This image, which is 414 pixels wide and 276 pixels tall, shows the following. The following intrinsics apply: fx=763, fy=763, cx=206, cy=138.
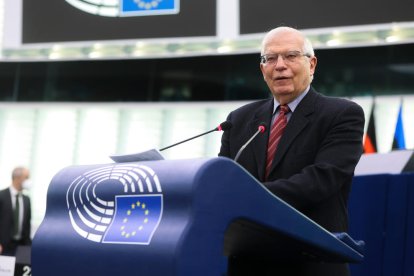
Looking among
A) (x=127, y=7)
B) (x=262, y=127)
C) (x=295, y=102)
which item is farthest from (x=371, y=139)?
(x=262, y=127)

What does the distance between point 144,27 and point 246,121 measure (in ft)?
22.3

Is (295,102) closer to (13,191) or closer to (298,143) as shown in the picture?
(298,143)

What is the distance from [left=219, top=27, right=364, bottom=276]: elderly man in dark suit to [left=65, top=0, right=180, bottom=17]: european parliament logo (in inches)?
258

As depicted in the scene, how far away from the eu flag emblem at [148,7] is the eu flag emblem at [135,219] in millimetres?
7221

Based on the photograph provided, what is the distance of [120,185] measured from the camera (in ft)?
5.61

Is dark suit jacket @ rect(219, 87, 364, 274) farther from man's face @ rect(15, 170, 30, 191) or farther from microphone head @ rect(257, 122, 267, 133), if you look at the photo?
man's face @ rect(15, 170, 30, 191)

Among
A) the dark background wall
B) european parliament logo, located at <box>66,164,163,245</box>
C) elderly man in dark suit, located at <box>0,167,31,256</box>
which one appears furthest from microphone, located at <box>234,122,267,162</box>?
the dark background wall

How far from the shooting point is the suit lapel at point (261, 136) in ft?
6.93

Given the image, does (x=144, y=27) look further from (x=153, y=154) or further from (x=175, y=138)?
(x=153, y=154)

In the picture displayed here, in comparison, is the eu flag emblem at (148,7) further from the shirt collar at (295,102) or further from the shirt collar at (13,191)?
the shirt collar at (295,102)

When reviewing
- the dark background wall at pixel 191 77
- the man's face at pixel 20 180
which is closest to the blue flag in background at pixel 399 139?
the dark background wall at pixel 191 77

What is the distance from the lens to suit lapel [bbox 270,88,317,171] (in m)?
2.08

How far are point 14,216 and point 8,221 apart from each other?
0.40ft

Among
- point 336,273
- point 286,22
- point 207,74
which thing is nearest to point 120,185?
point 336,273
